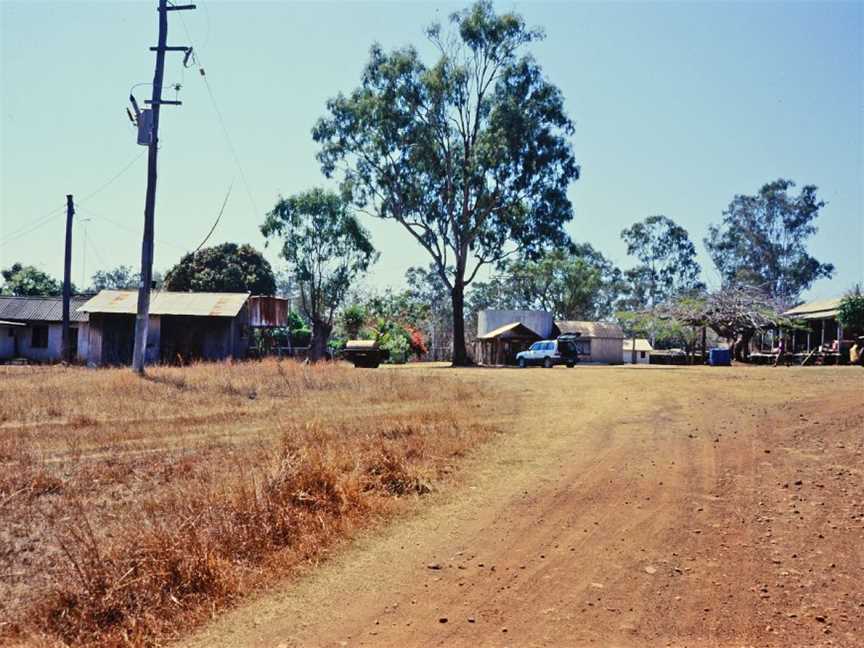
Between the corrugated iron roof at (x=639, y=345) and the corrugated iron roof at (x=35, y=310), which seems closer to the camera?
the corrugated iron roof at (x=35, y=310)

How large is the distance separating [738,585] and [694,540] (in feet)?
3.53

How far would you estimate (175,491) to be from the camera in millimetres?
9023

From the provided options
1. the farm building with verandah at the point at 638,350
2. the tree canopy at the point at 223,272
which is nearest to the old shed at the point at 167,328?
the tree canopy at the point at 223,272

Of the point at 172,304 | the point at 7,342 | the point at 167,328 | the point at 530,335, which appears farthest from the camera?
the point at 530,335

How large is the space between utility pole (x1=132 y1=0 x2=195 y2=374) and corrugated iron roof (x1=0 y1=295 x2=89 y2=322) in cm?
2077

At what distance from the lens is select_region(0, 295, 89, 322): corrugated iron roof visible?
41781 mm

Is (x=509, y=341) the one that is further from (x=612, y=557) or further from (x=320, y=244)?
(x=612, y=557)

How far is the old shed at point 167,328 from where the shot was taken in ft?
114

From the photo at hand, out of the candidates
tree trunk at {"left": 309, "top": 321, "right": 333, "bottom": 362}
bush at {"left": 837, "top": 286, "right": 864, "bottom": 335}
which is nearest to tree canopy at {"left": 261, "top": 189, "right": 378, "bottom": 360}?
tree trunk at {"left": 309, "top": 321, "right": 333, "bottom": 362}

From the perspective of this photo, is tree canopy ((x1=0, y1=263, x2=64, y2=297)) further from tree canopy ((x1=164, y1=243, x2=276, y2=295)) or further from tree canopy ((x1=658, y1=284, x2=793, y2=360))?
tree canopy ((x1=658, y1=284, x2=793, y2=360))

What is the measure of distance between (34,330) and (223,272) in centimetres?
1663

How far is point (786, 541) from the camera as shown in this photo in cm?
696

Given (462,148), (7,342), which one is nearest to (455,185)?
(462,148)

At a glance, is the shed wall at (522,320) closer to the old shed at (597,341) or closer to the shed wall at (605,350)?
the old shed at (597,341)
